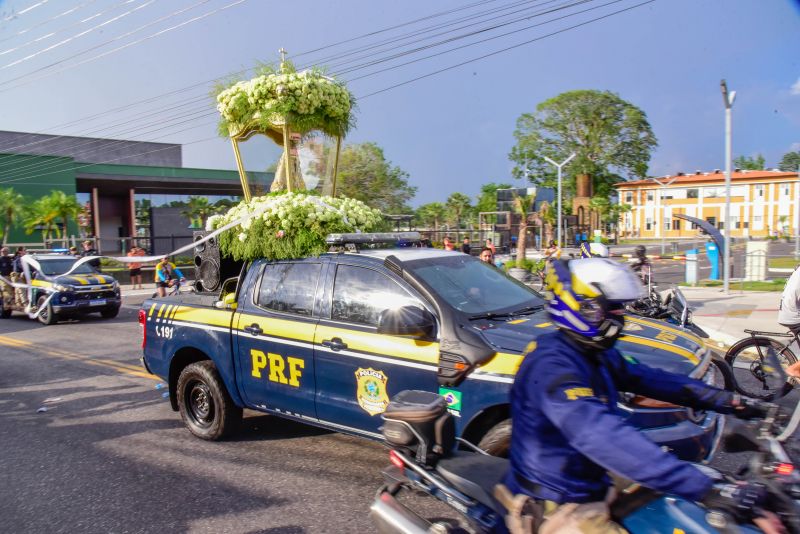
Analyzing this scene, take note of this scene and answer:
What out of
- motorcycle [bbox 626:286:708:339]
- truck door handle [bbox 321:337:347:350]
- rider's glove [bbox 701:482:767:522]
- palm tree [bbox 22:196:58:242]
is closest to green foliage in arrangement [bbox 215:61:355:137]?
truck door handle [bbox 321:337:347:350]

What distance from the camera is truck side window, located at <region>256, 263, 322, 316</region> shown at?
5285mm

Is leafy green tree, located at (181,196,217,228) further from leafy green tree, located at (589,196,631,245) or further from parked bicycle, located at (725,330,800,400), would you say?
parked bicycle, located at (725,330,800,400)

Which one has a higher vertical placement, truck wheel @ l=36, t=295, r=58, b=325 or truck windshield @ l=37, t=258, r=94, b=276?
truck windshield @ l=37, t=258, r=94, b=276

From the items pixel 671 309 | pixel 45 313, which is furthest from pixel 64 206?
pixel 671 309

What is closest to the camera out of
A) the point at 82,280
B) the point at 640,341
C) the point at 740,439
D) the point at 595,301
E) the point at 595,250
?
the point at 595,301

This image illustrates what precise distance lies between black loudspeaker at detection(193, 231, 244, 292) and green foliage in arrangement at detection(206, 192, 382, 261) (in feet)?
0.52

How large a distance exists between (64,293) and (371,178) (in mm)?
27021

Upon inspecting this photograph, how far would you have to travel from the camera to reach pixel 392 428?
9.58 feet

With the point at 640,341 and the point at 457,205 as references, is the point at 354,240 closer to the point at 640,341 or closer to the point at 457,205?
the point at 640,341

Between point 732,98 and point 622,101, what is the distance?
5456 centimetres

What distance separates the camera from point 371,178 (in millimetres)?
40812

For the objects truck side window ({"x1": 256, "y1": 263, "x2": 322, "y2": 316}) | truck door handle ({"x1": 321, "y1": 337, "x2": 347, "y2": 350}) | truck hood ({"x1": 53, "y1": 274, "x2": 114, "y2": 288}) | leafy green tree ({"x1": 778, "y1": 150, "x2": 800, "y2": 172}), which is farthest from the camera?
leafy green tree ({"x1": 778, "y1": 150, "x2": 800, "y2": 172})

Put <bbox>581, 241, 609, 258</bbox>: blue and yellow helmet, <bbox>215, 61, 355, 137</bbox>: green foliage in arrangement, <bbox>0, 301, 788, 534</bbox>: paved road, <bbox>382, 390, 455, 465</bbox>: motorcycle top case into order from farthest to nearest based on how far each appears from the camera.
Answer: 1. <bbox>581, 241, 609, 258</bbox>: blue and yellow helmet
2. <bbox>215, 61, 355, 137</bbox>: green foliage in arrangement
3. <bbox>0, 301, 788, 534</bbox>: paved road
4. <bbox>382, 390, 455, 465</bbox>: motorcycle top case

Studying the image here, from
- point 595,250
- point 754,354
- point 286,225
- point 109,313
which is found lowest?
point 109,313
